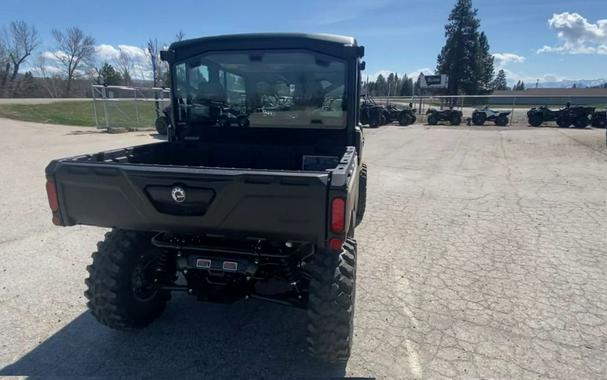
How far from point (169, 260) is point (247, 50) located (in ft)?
6.92

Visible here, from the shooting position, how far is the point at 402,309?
11.7ft

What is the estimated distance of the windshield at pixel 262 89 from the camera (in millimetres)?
3736

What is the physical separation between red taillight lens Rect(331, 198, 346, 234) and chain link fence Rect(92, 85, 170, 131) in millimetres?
17468

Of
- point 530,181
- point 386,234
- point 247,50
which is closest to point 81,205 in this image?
point 247,50

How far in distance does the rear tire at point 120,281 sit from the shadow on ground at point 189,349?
21 centimetres

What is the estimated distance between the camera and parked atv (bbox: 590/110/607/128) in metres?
22.9

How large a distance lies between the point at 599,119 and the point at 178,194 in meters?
28.3

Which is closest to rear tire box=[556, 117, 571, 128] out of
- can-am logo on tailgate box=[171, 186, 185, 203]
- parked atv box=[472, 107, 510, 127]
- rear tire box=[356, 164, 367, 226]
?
parked atv box=[472, 107, 510, 127]

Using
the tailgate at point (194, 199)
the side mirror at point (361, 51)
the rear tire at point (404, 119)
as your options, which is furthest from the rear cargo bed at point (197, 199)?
the rear tire at point (404, 119)

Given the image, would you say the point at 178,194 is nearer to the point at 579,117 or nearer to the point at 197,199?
the point at 197,199

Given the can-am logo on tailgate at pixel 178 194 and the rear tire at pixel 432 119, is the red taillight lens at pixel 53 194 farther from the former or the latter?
the rear tire at pixel 432 119

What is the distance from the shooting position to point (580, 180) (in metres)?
8.95

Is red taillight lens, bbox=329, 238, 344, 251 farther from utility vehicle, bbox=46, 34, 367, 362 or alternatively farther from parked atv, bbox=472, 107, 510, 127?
parked atv, bbox=472, 107, 510, 127

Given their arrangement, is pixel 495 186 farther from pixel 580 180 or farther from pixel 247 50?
pixel 247 50
